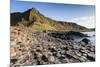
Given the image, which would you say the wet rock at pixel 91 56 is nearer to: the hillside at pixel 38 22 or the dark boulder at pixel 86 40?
the dark boulder at pixel 86 40

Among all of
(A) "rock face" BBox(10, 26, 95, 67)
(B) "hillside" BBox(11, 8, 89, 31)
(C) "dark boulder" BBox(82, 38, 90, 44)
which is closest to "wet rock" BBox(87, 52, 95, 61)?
(A) "rock face" BBox(10, 26, 95, 67)

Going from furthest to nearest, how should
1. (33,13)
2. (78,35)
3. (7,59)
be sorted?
(78,35) → (33,13) → (7,59)

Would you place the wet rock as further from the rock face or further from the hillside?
the hillside

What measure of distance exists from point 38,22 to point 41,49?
1.08 ft

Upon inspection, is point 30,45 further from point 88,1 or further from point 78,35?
point 88,1

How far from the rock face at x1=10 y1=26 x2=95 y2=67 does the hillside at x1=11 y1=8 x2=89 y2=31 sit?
65mm

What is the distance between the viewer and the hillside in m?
2.40

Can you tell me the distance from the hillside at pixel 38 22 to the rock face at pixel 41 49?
7 cm

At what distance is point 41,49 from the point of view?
249 centimetres

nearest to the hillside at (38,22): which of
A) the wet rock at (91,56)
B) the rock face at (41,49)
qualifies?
the rock face at (41,49)

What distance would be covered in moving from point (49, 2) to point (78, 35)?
570 millimetres

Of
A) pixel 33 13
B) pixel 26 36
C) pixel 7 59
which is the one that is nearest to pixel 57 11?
pixel 33 13

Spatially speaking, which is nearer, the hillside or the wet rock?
the hillside
